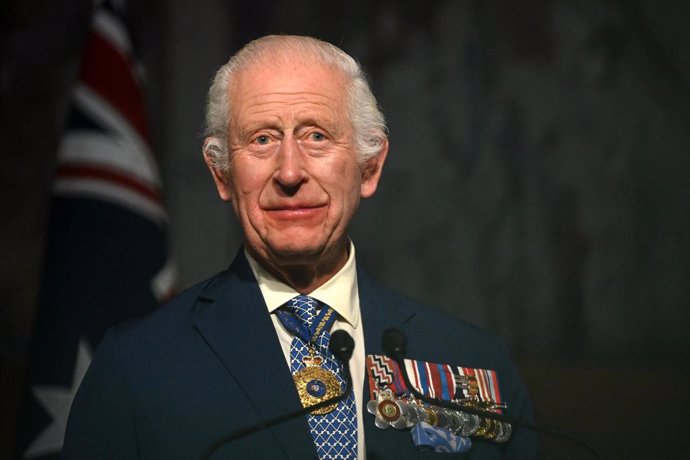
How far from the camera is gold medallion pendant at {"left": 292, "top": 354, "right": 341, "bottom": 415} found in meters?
1.53

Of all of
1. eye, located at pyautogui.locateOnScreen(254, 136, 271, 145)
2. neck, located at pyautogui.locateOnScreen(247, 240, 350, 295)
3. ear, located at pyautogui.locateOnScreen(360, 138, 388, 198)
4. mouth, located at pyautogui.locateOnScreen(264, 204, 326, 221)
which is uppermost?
eye, located at pyautogui.locateOnScreen(254, 136, 271, 145)

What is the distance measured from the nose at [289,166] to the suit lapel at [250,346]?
0.71 feet

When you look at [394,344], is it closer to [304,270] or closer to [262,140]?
[304,270]

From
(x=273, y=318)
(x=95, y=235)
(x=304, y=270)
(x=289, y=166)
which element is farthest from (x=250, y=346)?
(x=95, y=235)

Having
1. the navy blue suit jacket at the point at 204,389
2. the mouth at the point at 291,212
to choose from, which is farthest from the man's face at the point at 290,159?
the navy blue suit jacket at the point at 204,389

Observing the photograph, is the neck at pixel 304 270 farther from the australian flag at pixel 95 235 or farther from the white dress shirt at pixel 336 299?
the australian flag at pixel 95 235

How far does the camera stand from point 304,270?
1.69 m

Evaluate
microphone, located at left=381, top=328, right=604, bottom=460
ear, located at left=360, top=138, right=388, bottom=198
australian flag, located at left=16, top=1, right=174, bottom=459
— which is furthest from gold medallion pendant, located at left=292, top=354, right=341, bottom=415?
australian flag, located at left=16, top=1, right=174, bottom=459

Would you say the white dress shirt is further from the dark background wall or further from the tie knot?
the dark background wall

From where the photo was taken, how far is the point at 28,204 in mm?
3148

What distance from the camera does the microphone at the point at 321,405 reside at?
1344 millimetres

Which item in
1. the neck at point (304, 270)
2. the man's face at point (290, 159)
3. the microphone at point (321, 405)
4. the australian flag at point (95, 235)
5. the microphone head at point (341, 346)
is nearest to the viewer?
the microphone at point (321, 405)

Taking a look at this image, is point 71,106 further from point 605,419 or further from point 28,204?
point 605,419

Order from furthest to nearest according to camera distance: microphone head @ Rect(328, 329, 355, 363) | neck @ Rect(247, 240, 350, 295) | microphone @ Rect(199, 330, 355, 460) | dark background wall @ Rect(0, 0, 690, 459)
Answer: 1. dark background wall @ Rect(0, 0, 690, 459)
2. neck @ Rect(247, 240, 350, 295)
3. microphone head @ Rect(328, 329, 355, 363)
4. microphone @ Rect(199, 330, 355, 460)
